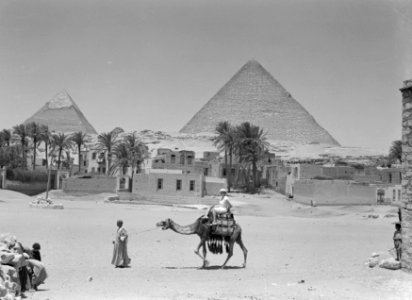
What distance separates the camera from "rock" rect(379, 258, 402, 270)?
9.55 m

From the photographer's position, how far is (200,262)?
11.4 metres

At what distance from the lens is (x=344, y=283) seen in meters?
8.52

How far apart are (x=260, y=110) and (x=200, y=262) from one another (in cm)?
12803

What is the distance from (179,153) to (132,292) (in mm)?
36281

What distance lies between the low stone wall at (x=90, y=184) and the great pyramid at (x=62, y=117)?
Result: 271 feet

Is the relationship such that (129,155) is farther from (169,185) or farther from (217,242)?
(217,242)

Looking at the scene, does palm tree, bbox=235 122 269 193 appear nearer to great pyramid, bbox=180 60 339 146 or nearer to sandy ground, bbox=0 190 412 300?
sandy ground, bbox=0 190 412 300

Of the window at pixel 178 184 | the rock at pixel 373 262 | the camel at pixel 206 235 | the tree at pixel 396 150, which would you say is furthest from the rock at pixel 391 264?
the tree at pixel 396 150

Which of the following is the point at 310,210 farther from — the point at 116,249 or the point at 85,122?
the point at 85,122

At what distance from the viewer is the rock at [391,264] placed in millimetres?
9555

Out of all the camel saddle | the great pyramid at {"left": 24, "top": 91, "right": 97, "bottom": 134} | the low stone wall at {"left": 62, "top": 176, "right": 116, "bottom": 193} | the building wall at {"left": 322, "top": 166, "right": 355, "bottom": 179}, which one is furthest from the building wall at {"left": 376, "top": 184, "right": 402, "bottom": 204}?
the great pyramid at {"left": 24, "top": 91, "right": 97, "bottom": 134}

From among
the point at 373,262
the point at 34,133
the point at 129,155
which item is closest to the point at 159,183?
the point at 129,155

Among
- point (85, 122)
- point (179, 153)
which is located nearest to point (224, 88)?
point (85, 122)

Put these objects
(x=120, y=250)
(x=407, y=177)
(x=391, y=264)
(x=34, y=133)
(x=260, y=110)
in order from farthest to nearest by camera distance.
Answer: (x=260, y=110)
(x=34, y=133)
(x=120, y=250)
(x=391, y=264)
(x=407, y=177)
